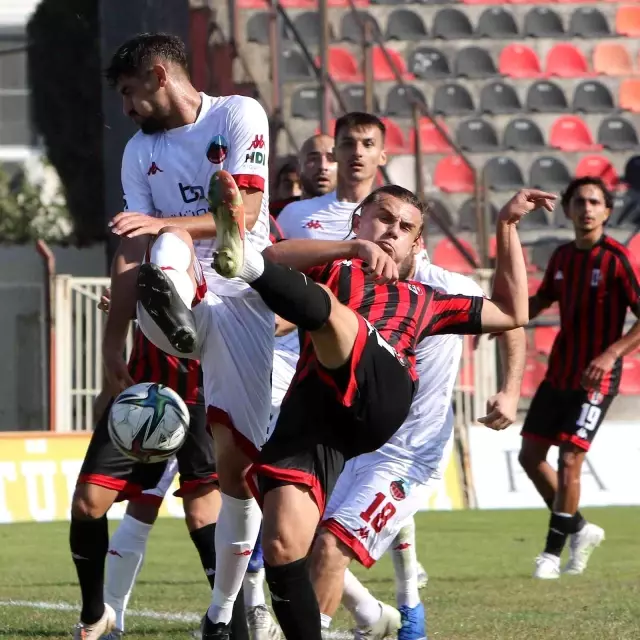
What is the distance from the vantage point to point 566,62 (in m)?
18.8

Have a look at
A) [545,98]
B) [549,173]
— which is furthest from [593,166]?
[545,98]

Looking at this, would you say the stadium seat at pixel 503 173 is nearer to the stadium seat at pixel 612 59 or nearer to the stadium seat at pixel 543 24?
the stadium seat at pixel 543 24

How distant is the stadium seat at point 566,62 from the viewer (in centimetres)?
1870

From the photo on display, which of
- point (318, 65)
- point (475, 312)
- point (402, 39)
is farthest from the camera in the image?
point (402, 39)

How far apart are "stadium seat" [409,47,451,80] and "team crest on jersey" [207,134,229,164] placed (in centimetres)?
1324

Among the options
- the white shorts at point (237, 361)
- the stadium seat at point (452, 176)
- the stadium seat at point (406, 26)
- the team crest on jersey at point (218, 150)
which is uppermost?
the stadium seat at point (406, 26)

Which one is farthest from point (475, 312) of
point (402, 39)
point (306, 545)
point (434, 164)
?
point (402, 39)

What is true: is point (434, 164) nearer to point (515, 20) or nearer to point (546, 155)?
point (546, 155)

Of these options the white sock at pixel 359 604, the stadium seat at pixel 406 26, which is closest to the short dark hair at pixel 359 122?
the white sock at pixel 359 604

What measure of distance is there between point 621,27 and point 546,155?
259 cm

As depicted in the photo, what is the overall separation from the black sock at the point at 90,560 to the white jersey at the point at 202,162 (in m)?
1.06

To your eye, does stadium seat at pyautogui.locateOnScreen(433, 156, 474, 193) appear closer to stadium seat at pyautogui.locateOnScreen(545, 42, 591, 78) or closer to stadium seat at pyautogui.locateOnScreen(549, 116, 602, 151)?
stadium seat at pyautogui.locateOnScreen(549, 116, 602, 151)

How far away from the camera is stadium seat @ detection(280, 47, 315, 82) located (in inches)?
678

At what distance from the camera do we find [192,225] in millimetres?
5102
